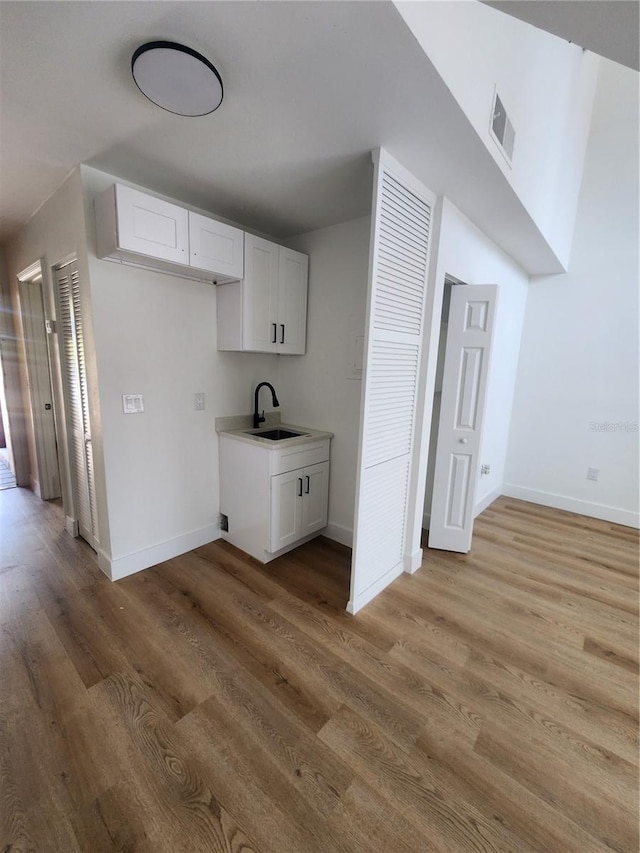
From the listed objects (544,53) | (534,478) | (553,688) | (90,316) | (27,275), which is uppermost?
(544,53)

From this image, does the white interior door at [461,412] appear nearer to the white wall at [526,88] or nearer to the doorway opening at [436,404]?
the doorway opening at [436,404]

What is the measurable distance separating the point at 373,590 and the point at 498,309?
7.73 feet

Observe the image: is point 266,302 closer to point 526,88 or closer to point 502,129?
point 502,129

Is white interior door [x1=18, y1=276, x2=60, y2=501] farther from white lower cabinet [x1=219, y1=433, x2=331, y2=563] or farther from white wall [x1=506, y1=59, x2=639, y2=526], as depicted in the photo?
white wall [x1=506, y1=59, x2=639, y2=526]

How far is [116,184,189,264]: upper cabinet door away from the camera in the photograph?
5.88 feet

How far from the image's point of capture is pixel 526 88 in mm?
2014

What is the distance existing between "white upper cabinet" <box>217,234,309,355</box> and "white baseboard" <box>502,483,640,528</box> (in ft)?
10.4

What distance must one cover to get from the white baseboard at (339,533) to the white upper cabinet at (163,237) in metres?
2.11

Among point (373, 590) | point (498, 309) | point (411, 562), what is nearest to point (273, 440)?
point (373, 590)

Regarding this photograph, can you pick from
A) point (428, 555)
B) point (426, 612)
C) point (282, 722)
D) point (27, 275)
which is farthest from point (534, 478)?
point (27, 275)

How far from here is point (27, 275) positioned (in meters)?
2.91

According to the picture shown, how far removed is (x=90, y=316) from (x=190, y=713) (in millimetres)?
2126

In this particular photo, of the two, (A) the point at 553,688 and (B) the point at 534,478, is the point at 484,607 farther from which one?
(B) the point at 534,478

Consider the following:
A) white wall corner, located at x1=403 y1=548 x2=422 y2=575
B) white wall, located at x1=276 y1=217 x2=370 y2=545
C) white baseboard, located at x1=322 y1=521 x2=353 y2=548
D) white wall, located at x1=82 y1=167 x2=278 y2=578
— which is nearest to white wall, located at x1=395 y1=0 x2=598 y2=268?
white wall, located at x1=276 y1=217 x2=370 y2=545
